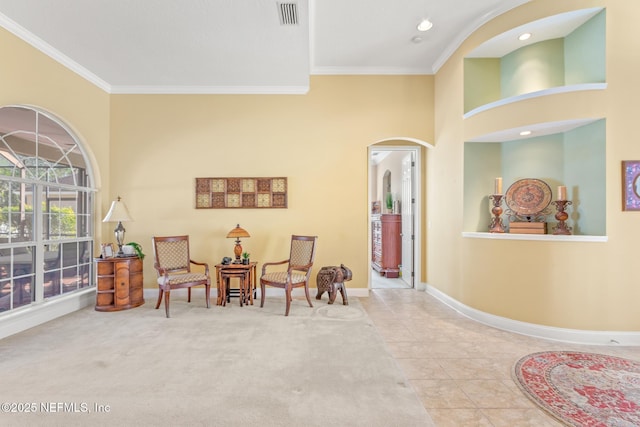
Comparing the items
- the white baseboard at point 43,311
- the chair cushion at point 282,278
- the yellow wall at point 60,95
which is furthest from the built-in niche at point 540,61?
the white baseboard at point 43,311

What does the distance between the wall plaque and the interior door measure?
2.37 meters

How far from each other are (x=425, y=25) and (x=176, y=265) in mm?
4747

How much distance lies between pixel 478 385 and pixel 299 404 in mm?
1420

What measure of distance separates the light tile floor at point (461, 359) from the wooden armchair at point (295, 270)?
1042 mm

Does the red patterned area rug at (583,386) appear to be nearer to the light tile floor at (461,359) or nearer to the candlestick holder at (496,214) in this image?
the light tile floor at (461,359)

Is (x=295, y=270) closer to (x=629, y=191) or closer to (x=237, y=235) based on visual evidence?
(x=237, y=235)

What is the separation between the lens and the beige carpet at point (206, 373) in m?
1.92

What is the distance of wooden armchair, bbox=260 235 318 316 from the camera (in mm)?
3883

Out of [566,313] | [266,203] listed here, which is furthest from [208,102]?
[566,313]

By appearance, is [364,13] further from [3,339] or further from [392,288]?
[3,339]

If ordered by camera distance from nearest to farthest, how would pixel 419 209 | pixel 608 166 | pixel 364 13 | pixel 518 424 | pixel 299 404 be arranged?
pixel 518 424, pixel 299 404, pixel 608 166, pixel 364 13, pixel 419 209

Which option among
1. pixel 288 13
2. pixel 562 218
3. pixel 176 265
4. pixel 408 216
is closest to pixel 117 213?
pixel 176 265

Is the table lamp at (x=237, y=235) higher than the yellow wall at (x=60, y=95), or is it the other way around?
the yellow wall at (x=60, y=95)

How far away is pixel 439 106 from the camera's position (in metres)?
4.60
